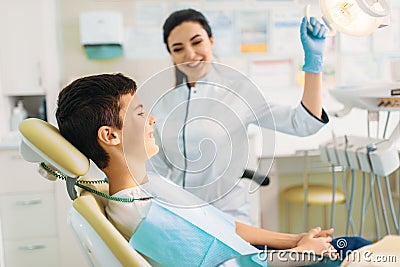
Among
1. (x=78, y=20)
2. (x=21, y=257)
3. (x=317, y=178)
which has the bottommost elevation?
(x=21, y=257)

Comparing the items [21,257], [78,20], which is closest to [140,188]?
[21,257]

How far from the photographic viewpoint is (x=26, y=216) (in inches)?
105

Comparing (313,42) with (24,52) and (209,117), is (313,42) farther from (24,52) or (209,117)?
(24,52)

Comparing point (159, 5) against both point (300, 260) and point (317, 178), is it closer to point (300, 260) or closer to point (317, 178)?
point (317, 178)

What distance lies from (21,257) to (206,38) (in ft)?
6.01

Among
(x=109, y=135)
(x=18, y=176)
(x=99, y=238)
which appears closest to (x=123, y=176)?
(x=109, y=135)

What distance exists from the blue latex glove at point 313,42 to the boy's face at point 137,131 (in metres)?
0.46

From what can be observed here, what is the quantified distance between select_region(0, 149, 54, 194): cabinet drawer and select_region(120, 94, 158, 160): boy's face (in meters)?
1.63

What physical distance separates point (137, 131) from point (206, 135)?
0.18 m

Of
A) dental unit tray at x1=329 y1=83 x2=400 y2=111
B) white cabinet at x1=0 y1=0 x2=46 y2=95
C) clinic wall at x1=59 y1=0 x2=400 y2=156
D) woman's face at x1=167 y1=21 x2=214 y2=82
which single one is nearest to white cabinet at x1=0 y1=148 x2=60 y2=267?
white cabinet at x1=0 y1=0 x2=46 y2=95

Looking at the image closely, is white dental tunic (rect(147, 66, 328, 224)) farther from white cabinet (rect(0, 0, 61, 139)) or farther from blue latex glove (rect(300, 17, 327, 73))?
white cabinet (rect(0, 0, 61, 139))

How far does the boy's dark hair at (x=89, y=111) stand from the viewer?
1132 mm

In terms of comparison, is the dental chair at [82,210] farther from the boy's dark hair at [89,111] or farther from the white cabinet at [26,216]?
the white cabinet at [26,216]

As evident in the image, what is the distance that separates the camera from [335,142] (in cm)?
181
